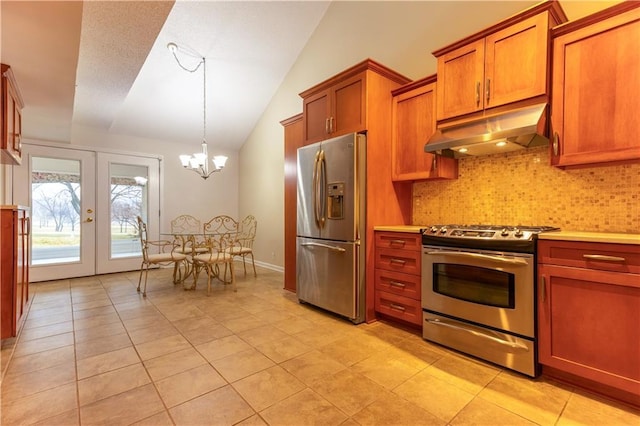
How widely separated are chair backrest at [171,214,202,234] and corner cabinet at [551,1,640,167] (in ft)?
18.3

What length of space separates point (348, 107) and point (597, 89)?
178cm

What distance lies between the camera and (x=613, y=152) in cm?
180

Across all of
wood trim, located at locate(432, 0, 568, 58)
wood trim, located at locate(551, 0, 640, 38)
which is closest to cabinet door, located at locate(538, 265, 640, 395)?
wood trim, located at locate(551, 0, 640, 38)

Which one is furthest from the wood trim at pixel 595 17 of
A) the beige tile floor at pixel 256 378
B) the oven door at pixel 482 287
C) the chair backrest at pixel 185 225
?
the chair backrest at pixel 185 225

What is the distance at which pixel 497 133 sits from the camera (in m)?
2.07

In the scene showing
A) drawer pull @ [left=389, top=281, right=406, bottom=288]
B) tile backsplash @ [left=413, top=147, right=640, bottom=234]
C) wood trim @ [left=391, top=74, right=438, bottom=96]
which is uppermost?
wood trim @ [left=391, top=74, right=438, bottom=96]

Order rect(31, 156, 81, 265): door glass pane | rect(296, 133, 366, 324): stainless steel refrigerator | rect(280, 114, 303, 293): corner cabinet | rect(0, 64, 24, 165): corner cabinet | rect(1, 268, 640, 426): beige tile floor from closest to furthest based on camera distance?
rect(1, 268, 640, 426): beige tile floor
rect(0, 64, 24, 165): corner cabinet
rect(296, 133, 366, 324): stainless steel refrigerator
rect(280, 114, 303, 293): corner cabinet
rect(31, 156, 81, 265): door glass pane

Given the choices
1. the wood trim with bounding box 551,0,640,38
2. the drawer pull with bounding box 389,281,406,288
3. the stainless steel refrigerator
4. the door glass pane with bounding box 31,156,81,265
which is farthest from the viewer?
the door glass pane with bounding box 31,156,81,265

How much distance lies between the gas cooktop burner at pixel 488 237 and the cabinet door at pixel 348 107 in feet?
3.78

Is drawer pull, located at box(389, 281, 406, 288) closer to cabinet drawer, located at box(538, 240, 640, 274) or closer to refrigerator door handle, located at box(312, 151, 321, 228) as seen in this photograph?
refrigerator door handle, located at box(312, 151, 321, 228)

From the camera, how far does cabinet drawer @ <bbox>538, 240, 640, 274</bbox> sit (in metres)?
1.54

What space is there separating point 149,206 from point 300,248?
140 inches

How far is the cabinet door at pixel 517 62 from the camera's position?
1.99 m

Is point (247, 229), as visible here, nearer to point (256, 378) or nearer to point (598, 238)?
point (256, 378)
